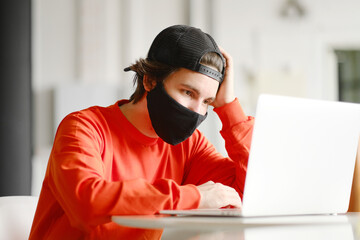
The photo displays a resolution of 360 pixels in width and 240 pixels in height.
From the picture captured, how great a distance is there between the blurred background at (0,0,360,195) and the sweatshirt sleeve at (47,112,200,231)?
3.01 m

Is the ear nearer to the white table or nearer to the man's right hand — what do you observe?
the man's right hand

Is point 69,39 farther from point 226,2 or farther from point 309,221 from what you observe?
point 309,221

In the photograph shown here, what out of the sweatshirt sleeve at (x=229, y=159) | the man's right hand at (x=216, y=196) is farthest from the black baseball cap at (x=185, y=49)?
the man's right hand at (x=216, y=196)

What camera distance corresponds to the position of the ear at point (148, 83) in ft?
5.28

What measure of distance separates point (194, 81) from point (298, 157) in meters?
0.49

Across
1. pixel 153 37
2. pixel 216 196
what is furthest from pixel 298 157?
pixel 153 37

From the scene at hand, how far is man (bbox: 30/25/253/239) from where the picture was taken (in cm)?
114

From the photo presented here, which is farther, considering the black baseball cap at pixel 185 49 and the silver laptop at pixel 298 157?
the black baseball cap at pixel 185 49

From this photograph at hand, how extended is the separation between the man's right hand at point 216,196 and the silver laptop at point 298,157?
0.33 feet

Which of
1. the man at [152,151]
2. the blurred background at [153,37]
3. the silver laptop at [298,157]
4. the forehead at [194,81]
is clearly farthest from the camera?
the blurred background at [153,37]

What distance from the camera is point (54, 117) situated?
421 centimetres

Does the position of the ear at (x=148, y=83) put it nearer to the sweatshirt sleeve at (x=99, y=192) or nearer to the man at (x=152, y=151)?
the man at (x=152, y=151)

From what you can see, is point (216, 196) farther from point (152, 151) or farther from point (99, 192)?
point (152, 151)

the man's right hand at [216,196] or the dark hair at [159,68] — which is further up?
the dark hair at [159,68]
